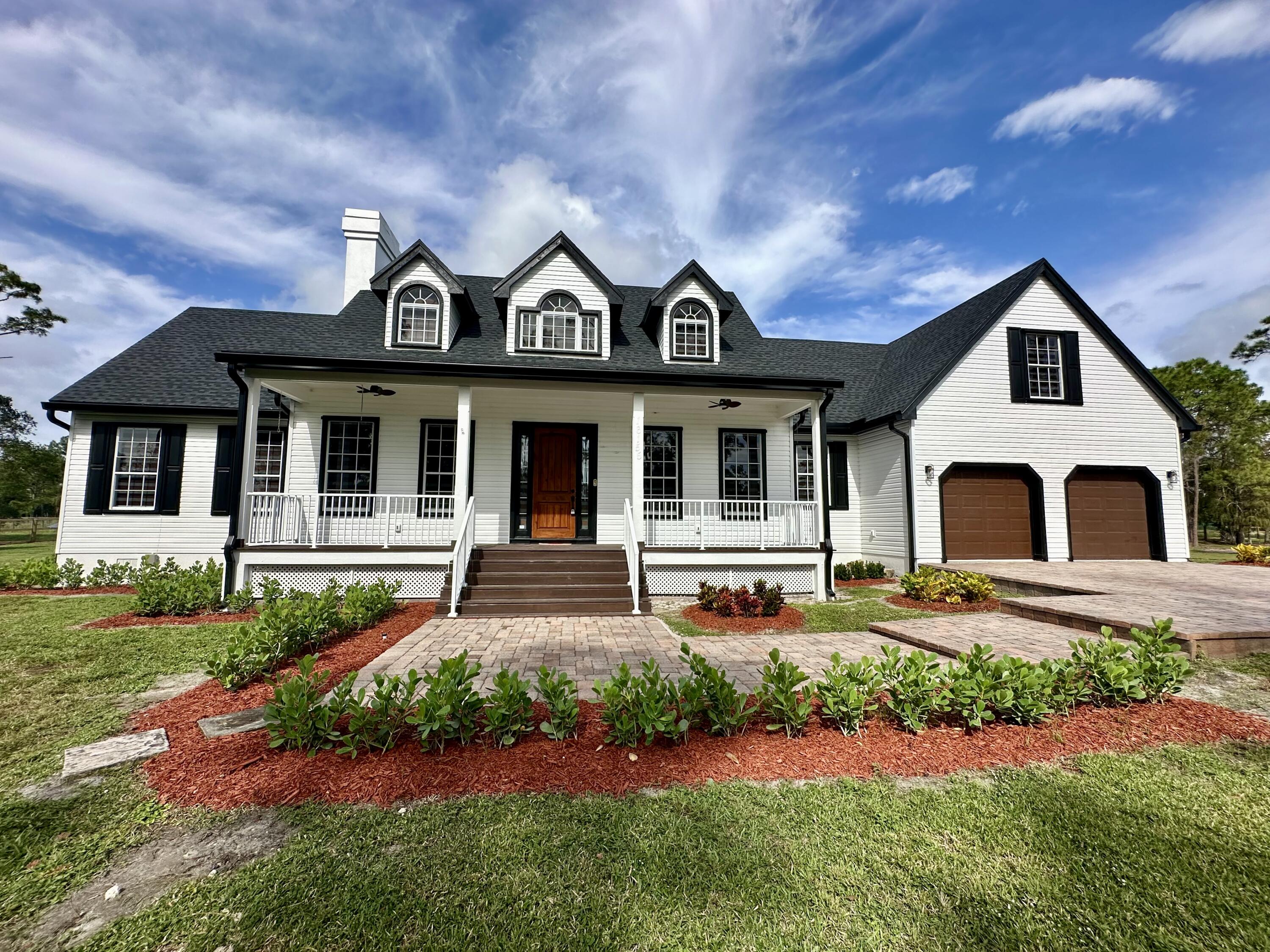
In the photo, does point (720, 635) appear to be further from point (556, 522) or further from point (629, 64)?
point (629, 64)

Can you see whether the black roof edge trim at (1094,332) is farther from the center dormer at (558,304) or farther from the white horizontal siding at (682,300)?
the center dormer at (558,304)

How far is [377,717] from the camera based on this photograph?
3.20m

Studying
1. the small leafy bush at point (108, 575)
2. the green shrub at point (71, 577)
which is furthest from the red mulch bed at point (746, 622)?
the green shrub at point (71, 577)

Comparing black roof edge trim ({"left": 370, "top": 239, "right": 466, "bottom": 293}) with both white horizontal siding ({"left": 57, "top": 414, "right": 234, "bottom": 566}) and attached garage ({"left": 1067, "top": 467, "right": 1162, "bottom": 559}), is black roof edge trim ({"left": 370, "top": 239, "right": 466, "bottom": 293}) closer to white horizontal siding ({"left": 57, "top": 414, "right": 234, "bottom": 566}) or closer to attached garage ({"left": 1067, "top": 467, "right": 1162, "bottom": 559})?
white horizontal siding ({"left": 57, "top": 414, "right": 234, "bottom": 566})

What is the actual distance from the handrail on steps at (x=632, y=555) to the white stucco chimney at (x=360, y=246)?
10.3m

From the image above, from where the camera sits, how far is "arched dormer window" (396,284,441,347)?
10617 mm

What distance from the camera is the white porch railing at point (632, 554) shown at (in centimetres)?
Result: 810

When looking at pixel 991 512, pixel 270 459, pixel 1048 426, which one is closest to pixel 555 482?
pixel 270 459

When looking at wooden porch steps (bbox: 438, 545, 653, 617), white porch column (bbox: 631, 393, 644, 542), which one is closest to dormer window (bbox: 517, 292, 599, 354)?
white porch column (bbox: 631, 393, 644, 542)

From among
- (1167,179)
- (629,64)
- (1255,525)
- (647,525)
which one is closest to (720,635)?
(647,525)

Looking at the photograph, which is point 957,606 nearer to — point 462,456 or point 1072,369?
point 1072,369

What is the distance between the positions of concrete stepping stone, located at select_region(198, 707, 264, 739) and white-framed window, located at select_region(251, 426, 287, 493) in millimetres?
8493

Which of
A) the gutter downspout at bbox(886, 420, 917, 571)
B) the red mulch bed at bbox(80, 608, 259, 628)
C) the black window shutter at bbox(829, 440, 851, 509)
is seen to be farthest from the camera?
the black window shutter at bbox(829, 440, 851, 509)

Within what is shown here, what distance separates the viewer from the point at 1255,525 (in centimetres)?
2355
